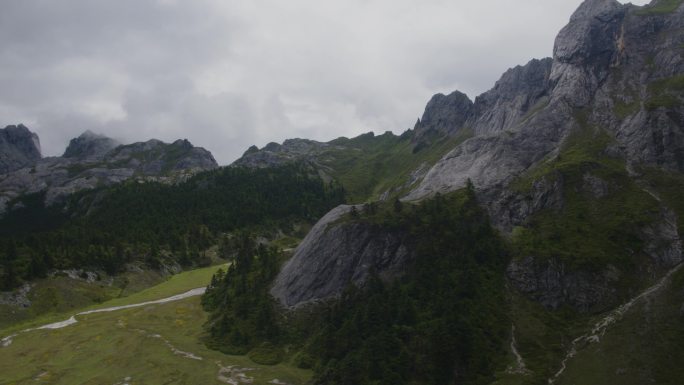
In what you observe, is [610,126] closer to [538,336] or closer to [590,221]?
[590,221]

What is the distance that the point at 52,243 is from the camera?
7466 inches

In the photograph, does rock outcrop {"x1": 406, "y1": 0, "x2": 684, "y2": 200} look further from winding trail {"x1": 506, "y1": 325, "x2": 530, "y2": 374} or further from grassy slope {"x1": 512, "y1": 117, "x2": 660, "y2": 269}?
winding trail {"x1": 506, "y1": 325, "x2": 530, "y2": 374}

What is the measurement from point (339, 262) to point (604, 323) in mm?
59926

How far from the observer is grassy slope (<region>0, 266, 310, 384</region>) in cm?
9144

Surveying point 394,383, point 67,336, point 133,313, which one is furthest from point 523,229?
point 67,336

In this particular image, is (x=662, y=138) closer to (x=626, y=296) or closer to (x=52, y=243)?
(x=626, y=296)

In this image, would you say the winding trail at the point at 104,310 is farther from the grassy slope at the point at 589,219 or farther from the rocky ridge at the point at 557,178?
the grassy slope at the point at 589,219

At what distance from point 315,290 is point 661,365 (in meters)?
71.8

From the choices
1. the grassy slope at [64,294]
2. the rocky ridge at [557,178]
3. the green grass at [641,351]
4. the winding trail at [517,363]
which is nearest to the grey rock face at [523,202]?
the rocky ridge at [557,178]

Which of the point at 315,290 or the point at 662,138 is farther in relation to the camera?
the point at 662,138

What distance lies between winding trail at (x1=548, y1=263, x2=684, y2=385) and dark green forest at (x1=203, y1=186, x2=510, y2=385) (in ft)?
37.6

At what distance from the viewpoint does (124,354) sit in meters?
102

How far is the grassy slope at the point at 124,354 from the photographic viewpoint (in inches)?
3600

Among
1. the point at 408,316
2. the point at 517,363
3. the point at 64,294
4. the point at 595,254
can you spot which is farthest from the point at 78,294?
the point at 595,254
